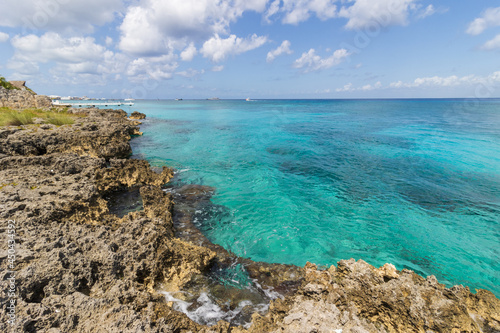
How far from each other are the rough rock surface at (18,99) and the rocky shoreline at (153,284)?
3840cm

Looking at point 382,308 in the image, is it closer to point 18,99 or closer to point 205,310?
point 205,310

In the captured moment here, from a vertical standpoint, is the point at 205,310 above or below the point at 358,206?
above

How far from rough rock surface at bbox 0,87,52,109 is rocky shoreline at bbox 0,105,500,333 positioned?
38.4 metres

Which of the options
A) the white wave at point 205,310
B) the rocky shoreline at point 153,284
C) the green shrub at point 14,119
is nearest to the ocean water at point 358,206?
the rocky shoreline at point 153,284

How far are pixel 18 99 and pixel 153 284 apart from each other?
49519mm

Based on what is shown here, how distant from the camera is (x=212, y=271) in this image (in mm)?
7555

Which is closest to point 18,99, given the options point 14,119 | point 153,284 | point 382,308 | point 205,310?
point 14,119

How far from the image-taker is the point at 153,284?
6242mm

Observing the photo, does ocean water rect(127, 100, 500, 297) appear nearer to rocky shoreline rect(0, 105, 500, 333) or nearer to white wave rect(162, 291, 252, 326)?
rocky shoreline rect(0, 105, 500, 333)

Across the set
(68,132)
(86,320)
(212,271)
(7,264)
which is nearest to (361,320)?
(212,271)

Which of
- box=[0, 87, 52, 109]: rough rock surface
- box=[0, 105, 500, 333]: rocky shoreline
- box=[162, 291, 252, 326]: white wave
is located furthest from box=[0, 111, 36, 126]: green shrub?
box=[162, 291, 252, 326]: white wave

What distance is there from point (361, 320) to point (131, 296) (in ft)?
16.7

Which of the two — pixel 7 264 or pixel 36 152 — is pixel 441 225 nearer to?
pixel 7 264

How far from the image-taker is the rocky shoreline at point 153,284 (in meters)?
4.29
